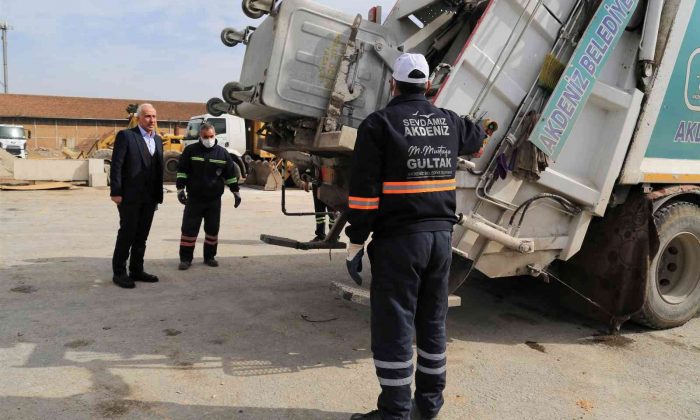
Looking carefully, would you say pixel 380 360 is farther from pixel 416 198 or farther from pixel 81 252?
pixel 81 252

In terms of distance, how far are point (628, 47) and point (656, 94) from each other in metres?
0.39

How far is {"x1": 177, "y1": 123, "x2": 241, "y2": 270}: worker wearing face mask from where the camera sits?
6.06 m

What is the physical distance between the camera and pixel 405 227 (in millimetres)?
2633

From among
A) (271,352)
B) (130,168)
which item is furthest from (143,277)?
(271,352)

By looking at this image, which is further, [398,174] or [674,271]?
[674,271]

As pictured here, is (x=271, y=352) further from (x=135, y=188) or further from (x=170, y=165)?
(x=170, y=165)

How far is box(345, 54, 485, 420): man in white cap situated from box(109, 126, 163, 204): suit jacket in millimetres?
3165

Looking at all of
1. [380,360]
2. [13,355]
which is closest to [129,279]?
[13,355]

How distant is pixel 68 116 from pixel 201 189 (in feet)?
145

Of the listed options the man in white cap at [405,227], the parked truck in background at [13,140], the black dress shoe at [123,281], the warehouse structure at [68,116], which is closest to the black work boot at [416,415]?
the man in white cap at [405,227]

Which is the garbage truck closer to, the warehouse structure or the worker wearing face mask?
the worker wearing face mask

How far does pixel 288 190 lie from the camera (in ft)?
54.2

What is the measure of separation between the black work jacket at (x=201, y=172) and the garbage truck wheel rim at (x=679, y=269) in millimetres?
4406

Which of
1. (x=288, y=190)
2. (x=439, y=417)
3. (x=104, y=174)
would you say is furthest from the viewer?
(x=288, y=190)
